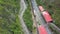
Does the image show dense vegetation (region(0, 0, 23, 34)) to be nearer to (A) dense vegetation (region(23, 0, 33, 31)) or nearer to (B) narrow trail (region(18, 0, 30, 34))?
(B) narrow trail (region(18, 0, 30, 34))

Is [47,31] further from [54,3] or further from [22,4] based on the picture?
[22,4]

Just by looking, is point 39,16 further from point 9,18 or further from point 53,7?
point 9,18

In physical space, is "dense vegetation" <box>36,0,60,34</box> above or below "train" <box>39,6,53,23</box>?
above

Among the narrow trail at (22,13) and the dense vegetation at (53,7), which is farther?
the narrow trail at (22,13)

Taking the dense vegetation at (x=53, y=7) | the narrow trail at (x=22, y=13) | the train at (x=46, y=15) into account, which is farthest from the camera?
the narrow trail at (x=22, y=13)

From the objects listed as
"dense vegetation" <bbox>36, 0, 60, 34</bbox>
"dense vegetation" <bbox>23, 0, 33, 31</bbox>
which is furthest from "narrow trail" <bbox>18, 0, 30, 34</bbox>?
"dense vegetation" <bbox>36, 0, 60, 34</bbox>

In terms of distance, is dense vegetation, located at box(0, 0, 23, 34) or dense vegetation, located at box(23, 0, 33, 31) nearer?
dense vegetation, located at box(0, 0, 23, 34)

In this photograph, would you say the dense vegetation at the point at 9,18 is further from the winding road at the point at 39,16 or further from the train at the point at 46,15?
the train at the point at 46,15

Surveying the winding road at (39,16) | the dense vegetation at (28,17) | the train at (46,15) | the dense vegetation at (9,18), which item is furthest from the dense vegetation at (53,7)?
the dense vegetation at (9,18)

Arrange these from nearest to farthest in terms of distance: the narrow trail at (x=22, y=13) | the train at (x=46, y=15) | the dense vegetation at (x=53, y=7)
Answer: the dense vegetation at (x=53, y=7)
the train at (x=46, y=15)
the narrow trail at (x=22, y=13)
